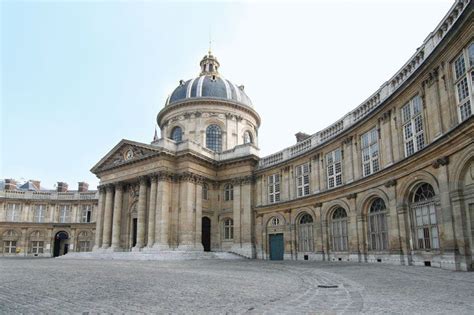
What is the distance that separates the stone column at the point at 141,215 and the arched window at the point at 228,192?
7.80 meters

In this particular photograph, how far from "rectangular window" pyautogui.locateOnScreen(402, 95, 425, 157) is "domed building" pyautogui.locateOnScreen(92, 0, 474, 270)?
0.26 feet

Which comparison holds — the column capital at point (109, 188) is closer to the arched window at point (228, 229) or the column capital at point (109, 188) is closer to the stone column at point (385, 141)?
the arched window at point (228, 229)

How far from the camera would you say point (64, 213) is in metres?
53.6

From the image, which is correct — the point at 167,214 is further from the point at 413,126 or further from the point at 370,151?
the point at 413,126

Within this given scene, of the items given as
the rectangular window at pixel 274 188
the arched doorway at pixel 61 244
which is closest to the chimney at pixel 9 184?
the arched doorway at pixel 61 244

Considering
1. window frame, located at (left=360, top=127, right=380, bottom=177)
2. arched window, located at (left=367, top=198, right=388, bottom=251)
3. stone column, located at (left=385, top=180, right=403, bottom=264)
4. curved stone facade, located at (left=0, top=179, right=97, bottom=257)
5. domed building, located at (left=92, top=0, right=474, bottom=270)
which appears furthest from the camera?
curved stone facade, located at (left=0, top=179, right=97, bottom=257)

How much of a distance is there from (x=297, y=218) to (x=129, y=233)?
16832mm

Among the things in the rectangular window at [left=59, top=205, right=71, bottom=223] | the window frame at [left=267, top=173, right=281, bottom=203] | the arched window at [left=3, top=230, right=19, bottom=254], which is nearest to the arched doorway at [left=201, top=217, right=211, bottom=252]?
the window frame at [left=267, top=173, right=281, bottom=203]

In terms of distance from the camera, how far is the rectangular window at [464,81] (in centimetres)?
1398

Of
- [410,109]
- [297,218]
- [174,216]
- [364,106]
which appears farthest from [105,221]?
[410,109]

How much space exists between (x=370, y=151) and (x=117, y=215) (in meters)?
25.2

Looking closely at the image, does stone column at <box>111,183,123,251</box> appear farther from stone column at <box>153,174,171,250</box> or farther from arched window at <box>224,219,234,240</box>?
arched window at <box>224,219,234,240</box>

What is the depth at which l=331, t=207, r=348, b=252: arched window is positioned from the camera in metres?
25.4

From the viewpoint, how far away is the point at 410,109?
61.6ft
